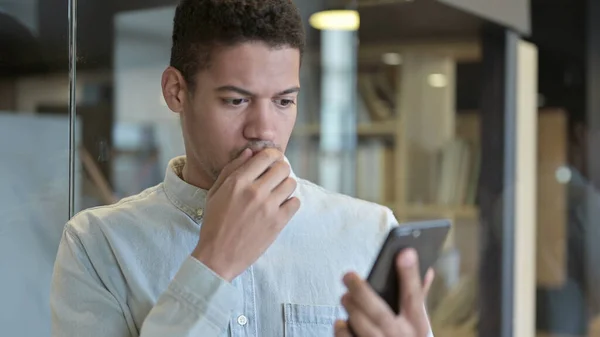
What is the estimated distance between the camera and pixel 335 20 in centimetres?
276

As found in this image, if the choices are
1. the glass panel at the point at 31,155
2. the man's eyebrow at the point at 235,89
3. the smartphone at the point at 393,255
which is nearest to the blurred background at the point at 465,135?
the glass panel at the point at 31,155

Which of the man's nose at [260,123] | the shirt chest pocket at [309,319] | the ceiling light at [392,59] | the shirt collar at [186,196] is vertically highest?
the ceiling light at [392,59]

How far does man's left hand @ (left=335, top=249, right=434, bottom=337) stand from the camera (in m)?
0.79

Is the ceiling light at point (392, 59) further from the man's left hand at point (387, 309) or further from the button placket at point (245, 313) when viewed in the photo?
the man's left hand at point (387, 309)

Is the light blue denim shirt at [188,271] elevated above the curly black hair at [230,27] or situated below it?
below

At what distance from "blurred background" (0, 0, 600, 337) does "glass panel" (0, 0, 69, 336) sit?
0.58m

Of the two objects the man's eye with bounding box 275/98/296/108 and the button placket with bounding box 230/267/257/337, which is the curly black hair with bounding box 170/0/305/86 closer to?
the man's eye with bounding box 275/98/296/108

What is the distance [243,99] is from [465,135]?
2782mm

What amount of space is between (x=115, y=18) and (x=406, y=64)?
2092 mm

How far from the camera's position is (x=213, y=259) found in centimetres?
90

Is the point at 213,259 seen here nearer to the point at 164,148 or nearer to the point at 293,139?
the point at 164,148

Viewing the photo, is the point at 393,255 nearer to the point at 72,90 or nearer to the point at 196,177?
the point at 196,177

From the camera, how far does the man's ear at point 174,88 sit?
1062 millimetres

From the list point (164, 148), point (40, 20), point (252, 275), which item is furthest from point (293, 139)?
point (252, 275)
